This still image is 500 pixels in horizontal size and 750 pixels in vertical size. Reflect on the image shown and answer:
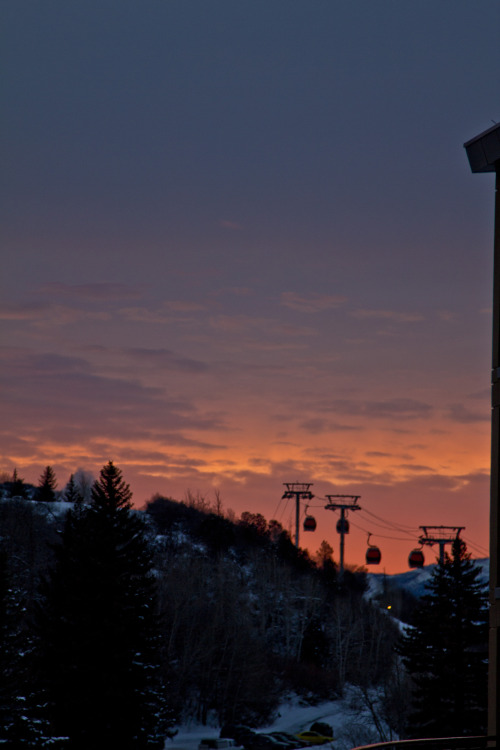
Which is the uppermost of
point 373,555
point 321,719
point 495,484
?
point 373,555

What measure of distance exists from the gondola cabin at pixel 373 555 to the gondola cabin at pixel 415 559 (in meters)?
5.49

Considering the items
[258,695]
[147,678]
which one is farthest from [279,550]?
[147,678]

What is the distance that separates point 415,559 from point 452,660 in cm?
1046

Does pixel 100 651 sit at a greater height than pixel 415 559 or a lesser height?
lesser

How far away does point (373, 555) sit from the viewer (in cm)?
6481

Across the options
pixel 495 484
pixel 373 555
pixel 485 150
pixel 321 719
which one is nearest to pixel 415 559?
pixel 373 555

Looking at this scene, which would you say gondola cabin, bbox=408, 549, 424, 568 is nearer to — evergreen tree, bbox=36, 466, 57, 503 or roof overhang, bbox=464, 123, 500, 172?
roof overhang, bbox=464, 123, 500, 172

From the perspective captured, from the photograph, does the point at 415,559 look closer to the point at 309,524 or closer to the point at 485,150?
the point at 309,524

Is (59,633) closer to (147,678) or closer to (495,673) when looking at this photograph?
(147,678)

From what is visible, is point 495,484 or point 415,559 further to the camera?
point 415,559

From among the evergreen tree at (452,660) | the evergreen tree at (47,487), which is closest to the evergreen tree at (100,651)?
the evergreen tree at (452,660)

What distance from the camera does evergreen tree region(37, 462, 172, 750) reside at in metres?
49.0

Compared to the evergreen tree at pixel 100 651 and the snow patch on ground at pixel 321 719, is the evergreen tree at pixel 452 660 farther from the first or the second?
the snow patch on ground at pixel 321 719

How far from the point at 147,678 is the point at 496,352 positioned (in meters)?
39.9
